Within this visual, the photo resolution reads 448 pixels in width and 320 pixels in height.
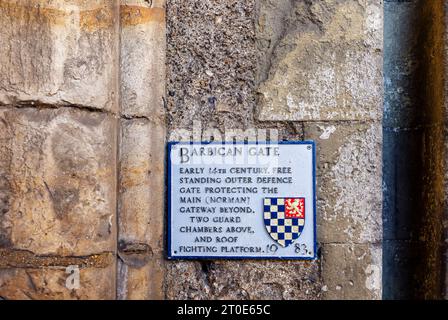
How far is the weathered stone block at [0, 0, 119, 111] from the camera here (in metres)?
1.34

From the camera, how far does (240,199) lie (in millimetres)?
1568

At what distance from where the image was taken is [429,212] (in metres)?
1.54

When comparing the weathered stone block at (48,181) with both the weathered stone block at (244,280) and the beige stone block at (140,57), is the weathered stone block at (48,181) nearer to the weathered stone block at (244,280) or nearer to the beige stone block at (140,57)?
the beige stone block at (140,57)

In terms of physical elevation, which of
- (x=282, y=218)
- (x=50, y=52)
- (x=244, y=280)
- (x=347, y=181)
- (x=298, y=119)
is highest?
(x=50, y=52)

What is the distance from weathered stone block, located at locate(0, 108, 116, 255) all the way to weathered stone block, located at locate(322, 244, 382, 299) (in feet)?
2.39

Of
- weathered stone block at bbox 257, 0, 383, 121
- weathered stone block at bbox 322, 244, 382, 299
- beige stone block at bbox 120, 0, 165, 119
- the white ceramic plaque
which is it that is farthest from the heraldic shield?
beige stone block at bbox 120, 0, 165, 119

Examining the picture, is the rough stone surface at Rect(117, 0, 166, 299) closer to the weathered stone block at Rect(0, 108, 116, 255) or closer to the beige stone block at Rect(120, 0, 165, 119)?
the beige stone block at Rect(120, 0, 165, 119)

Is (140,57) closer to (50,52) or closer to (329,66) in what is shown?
(50,52)

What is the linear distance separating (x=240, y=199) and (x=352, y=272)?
420 millimetres

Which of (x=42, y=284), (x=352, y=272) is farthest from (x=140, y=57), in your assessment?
(x=352, y=272)

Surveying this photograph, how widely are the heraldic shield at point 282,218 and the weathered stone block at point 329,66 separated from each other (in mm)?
266
